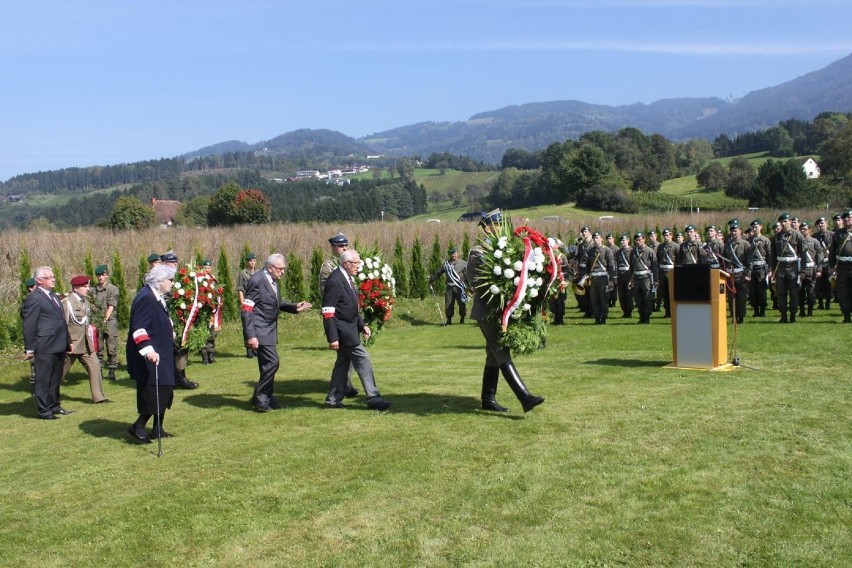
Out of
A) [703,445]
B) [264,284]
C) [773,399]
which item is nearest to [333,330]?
[264,284]

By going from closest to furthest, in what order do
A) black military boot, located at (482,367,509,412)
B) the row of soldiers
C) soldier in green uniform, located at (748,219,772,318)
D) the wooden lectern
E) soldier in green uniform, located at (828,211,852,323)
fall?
black military boot, located at (482,367,509,412) < the wooden lectern < soldier in green uniform, located at (828,211,852,323) < the row of soldiers < soldier in green uniform, located at (748,219,772,318)

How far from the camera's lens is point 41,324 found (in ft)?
40.0

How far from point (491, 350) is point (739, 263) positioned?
13.4 m

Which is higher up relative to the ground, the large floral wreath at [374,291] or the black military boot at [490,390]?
the large floral wreath at [374,291]

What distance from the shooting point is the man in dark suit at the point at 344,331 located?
10.8 meters

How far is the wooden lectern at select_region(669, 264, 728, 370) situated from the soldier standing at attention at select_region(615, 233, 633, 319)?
9.67m

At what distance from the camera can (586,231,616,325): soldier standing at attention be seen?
22.0 m

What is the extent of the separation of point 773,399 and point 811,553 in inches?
183

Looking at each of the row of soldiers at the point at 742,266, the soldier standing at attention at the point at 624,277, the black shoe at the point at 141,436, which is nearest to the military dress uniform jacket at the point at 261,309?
the black shoe at the point at 141,436

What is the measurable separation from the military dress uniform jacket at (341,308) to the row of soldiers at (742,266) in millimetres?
8864

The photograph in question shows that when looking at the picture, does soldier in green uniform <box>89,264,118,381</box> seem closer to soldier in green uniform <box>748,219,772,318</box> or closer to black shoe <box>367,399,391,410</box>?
black shoe <box>367,399,391,410</box>

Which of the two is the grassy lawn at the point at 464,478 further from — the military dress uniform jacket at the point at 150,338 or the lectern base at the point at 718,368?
the military dress uniform jacket at the point at 150,338

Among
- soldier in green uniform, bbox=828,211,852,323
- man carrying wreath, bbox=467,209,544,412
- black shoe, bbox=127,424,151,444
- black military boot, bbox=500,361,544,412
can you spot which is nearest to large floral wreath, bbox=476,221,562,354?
man carrying wreath, bbox=467,209,544,412

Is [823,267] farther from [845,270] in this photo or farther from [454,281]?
[454,281]
